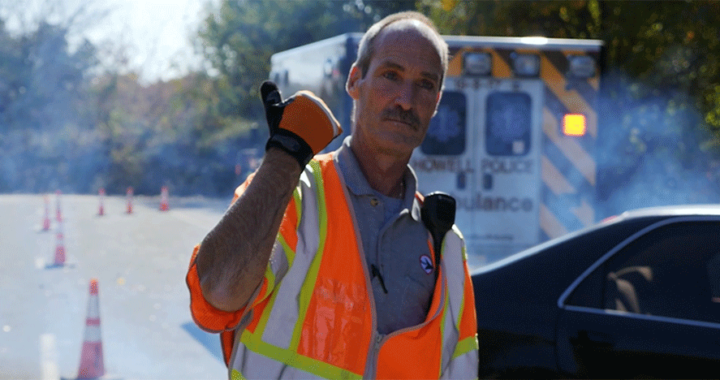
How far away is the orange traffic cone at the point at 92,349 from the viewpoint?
614 centimetres

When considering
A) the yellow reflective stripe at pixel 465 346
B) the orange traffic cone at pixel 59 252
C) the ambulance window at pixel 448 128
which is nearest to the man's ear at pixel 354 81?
the yellow reflective stripe at pixel 465 346

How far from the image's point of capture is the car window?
11.8 ft

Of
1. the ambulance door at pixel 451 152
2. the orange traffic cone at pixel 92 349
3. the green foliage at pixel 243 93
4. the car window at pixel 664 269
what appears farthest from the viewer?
the green foliage at pixel 243 93

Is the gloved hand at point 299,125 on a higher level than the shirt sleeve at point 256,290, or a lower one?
→ higher

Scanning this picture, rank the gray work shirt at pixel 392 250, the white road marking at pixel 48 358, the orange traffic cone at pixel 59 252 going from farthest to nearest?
the orange traffic cone at pixel 59 252 → the white road marking at pixel 48 358 → the gray work shirt at pixel 392 250

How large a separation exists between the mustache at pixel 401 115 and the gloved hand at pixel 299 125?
274 mm

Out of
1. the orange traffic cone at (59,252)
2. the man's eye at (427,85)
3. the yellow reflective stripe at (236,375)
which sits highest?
the man's eye at (427,85)

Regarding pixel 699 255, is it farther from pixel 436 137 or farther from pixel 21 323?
pixel 21 323

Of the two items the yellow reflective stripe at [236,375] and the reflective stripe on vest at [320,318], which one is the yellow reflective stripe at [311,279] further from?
the yellow reflective stripe at [236,375]

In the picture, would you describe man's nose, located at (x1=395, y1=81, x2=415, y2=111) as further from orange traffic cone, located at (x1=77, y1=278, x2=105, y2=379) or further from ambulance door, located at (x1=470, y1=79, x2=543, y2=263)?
ambulance door, located at (x1=470, y1=79, x2=543, y2=263)

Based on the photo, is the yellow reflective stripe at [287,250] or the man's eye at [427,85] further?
the man's eye at [427,85]

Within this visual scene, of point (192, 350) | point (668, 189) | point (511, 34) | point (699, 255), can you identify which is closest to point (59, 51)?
point (511, 34)

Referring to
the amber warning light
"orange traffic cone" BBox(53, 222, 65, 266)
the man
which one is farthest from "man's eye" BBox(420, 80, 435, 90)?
"orange traffic cone" BBox(53, 222, 65, 266)

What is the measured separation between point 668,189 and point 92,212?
47.5 feet
